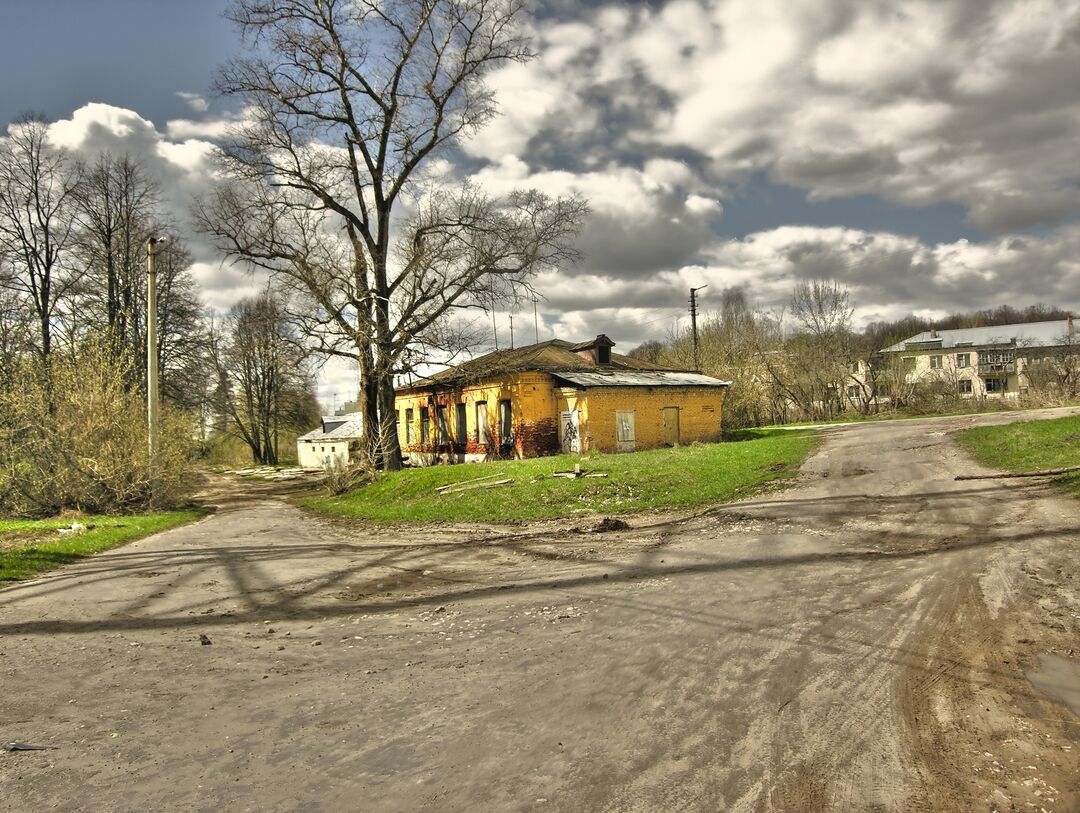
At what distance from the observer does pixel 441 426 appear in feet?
108

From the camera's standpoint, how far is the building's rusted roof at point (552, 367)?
26906 mm

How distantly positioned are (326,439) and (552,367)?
37.4 metres

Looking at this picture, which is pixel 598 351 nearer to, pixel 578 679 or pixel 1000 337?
pixel 578 679

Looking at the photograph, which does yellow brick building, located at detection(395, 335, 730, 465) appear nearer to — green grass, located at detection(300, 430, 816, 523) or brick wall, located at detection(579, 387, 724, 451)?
brick wall, located at detection(579, 387, 724, 451)

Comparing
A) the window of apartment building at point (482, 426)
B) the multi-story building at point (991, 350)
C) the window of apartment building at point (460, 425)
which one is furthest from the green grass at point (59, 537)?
the multi-story building at point (991, 350)

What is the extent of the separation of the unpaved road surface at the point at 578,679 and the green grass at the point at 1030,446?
400 centimetres

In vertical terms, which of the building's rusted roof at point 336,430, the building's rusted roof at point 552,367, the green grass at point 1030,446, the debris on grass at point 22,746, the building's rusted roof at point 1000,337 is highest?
the building's rusted roof at point 1000,337

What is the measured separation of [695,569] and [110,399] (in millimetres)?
18511

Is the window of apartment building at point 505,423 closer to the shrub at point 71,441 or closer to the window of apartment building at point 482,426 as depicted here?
the window of apartment building at point 482,426

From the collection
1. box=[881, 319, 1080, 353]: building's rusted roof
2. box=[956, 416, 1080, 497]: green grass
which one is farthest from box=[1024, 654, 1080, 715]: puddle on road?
box=[881, 319, 1080, 353]: building's rusted roof

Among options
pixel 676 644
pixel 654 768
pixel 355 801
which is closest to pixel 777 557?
pixel 676 644

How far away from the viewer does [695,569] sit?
8047mm

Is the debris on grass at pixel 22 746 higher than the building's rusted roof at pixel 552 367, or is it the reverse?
the building's rusted roof at pixel 552 367

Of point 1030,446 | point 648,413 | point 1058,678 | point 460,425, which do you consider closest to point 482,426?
point 460,425
